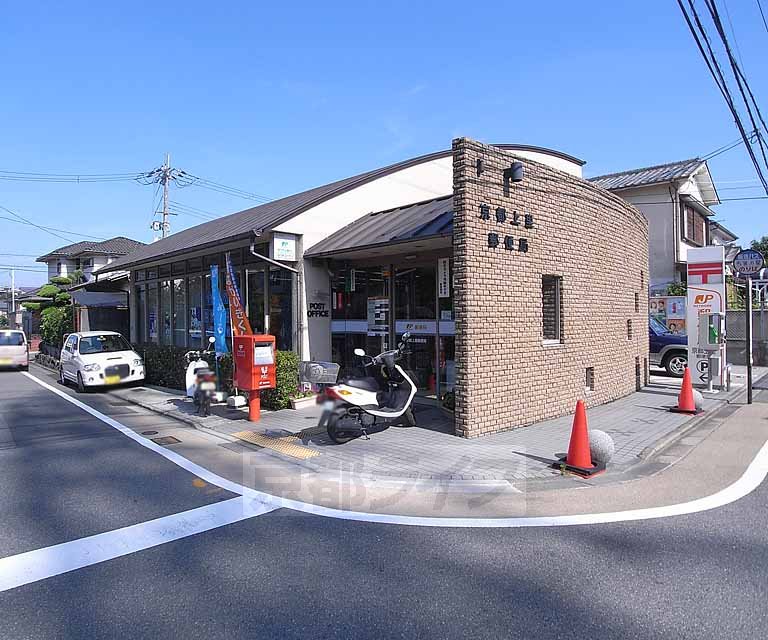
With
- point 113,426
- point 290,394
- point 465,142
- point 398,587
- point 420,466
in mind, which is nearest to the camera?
point 398,587

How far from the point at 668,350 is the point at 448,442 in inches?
467

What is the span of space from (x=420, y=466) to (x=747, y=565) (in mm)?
3317

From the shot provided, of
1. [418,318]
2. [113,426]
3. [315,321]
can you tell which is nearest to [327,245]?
[315,321]

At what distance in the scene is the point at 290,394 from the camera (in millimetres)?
10055

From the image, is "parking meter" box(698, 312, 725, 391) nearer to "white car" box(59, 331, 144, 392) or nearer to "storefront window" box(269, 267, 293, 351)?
"storefront window" box(269, 267, 293, 351)

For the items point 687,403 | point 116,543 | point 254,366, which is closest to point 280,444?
point 254,366

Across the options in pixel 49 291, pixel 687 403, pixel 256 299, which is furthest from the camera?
pixel 49 291

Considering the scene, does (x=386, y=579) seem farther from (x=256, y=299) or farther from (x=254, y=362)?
(x=256, y=299)

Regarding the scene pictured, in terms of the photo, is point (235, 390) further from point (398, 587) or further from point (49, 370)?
point (49, 370)

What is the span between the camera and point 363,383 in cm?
752

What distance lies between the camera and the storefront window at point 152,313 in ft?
55.7

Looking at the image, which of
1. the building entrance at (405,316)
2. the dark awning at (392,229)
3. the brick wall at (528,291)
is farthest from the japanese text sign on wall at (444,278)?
the brick wall at (528,291)

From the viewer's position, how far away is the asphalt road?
3.02 metres

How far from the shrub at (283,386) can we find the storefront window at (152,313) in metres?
8.52
